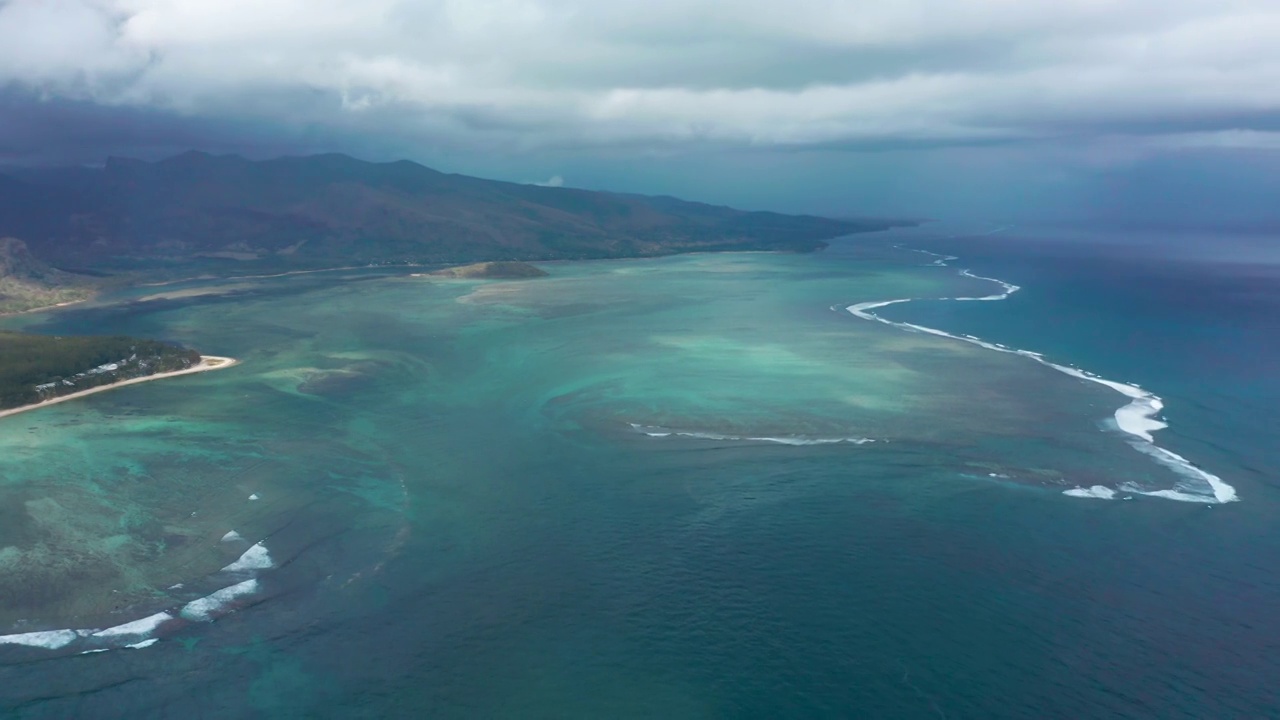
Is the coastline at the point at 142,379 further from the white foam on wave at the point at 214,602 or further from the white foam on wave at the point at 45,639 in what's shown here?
the white foam on wave at the point at 214,602

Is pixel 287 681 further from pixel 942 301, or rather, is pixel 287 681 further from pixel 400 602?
pixel 942 301

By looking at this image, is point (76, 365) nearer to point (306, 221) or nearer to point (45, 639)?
point (45, 639)

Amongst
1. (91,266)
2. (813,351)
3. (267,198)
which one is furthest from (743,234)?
(813,351)

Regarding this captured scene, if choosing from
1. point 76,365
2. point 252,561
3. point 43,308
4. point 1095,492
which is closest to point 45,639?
point 252,561

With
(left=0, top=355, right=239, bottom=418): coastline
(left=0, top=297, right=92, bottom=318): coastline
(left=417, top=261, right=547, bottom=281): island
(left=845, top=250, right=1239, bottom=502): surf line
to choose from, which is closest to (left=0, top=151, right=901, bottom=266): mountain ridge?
(left=417, top=261, right=547, bottom=281): island

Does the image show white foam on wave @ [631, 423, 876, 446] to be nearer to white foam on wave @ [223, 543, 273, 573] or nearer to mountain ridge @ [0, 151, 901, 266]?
white foam on wave @ [223, 543, 273, 573]

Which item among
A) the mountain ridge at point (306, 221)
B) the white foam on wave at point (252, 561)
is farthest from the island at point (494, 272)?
the white foam on wave at point (252, 561)
